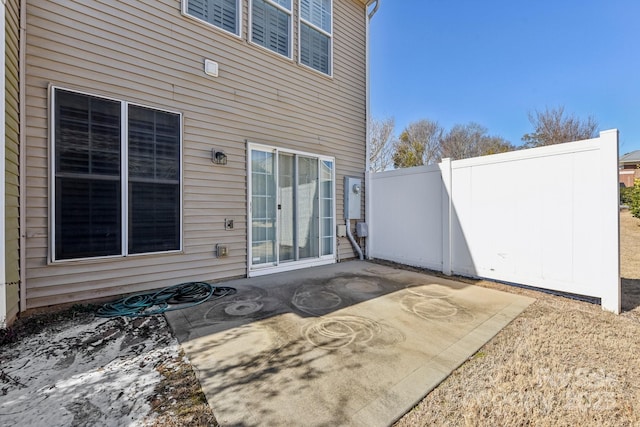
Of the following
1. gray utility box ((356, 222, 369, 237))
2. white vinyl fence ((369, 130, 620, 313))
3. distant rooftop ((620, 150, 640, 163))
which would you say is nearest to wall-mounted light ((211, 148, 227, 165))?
gray utility box ((356, 222, 369, 237))

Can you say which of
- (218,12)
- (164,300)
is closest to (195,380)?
(164,300)

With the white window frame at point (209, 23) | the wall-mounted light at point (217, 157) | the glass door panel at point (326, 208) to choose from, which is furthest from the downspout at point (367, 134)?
the white window frame at point (209, 23)

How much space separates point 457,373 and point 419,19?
34.0 feet

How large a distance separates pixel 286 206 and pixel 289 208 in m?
0.08

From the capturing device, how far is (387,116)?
1619 centimetres

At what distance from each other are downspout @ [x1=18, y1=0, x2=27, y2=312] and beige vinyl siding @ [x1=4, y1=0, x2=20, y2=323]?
0.03m

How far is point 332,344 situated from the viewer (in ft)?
7.53

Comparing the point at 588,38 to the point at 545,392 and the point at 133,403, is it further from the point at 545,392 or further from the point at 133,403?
the point at 133,403

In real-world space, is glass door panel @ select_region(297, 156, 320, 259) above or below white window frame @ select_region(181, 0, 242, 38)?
below

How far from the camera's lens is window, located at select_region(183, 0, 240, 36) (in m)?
3.99

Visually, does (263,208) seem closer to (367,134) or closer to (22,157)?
(22,157)

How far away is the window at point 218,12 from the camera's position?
399 centimetres

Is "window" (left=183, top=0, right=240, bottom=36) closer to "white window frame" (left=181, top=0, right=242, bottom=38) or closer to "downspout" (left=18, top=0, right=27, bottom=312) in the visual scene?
"white window frame" (left=181, top=0, right=242, bottom=38)

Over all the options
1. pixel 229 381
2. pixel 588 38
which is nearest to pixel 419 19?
pixel 588 38
